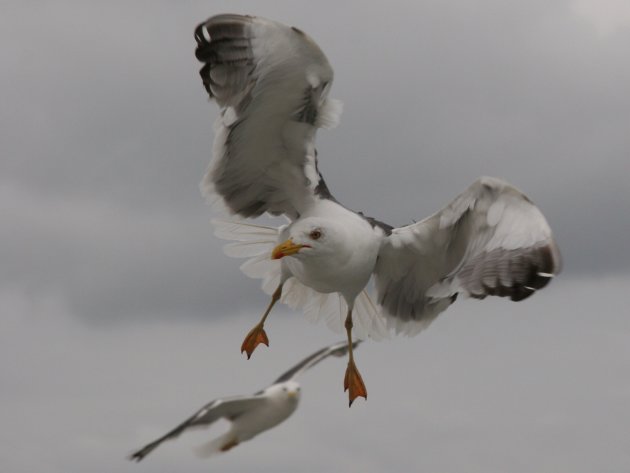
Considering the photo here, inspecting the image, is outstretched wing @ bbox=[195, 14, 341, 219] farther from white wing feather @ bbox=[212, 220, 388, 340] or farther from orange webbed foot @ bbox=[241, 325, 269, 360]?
orange webbed foot @ bbox=[241, 325, 269, 360]

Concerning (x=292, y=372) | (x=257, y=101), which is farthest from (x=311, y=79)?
(x=292, y=372)

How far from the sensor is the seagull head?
1376 cm

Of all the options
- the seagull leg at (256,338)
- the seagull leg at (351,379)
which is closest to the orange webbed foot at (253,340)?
the seagull leg at (256,338)

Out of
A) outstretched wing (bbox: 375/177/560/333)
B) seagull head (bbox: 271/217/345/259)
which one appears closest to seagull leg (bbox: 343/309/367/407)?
outstretched wing (bbox: 375/177/560/333)

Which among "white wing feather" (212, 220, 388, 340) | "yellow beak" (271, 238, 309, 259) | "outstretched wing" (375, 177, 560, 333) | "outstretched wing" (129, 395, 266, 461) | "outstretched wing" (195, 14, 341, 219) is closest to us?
"outstretched wing" (129, 395, 266, 461)

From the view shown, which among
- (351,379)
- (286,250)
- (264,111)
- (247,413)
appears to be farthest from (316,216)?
(247,413)

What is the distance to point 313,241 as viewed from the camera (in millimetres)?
13766

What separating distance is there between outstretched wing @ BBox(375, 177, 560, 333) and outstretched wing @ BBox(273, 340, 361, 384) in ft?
2.60

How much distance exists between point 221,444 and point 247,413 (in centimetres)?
38

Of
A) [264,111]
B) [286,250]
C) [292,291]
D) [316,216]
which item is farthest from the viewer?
[292,291]

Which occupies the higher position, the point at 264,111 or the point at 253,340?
the point at 264,111

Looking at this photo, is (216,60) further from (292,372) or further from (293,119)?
(292,372)

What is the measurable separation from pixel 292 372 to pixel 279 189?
2.40 meters

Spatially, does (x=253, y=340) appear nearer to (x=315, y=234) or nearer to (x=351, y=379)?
(x=351, y=379)
